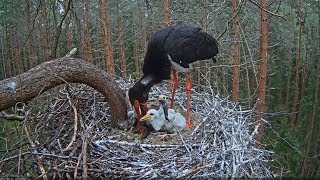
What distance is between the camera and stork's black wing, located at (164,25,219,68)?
501cm

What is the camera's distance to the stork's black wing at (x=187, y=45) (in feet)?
16.4

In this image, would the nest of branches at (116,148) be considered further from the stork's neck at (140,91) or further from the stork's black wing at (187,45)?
the stork's black wing at (187,45)

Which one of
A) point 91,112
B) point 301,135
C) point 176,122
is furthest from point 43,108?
point 301,135

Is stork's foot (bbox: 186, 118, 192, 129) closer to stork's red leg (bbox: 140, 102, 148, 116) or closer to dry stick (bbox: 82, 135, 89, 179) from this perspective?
stork's red leg (bbox: 140, 102, 148, 116)

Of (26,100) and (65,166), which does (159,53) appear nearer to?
(26,100)

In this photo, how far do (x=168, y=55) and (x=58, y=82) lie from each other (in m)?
1.44

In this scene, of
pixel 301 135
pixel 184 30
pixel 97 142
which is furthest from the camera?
pixel 301 135

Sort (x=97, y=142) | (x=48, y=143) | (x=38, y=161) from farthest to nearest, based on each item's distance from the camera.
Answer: (x=97, y=142) → (x=48, y=143) → (x=38, y=161)

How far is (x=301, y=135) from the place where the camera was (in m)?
20.0

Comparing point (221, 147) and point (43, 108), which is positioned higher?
point (43, 108)

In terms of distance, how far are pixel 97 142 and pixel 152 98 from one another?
6.28 feet

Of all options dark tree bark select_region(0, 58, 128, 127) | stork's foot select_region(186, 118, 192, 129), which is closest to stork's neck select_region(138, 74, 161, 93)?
dark tree bark select_region(0, 58, 128, 127)

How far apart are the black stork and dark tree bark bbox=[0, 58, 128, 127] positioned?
0.69 ft

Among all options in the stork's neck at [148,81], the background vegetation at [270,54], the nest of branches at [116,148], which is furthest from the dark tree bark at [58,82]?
the background vegetation at [270,54]
